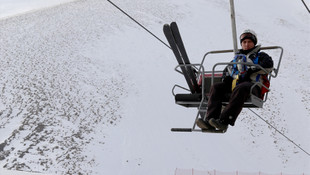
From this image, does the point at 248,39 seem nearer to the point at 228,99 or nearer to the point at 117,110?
the point at 228,99

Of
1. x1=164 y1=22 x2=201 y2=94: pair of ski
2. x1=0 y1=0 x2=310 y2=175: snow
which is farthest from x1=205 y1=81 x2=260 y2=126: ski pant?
x1=0 y1=0 x2=310 y2=175: snow

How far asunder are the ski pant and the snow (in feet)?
11.9

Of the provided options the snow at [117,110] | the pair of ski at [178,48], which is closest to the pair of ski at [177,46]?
the pair of ski at [178,48]

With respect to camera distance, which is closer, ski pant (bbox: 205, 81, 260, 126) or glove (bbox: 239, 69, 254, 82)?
ski pant (bbox: 205, 81, 260, 126)

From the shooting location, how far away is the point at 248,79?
17.1ft

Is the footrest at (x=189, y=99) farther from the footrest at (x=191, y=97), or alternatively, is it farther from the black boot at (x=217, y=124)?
Result: the black boot at (x=217, y=124)

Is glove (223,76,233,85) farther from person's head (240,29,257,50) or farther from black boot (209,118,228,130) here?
black boot (209,118,228,130)

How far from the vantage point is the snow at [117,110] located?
1791cm

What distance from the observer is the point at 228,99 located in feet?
17.2

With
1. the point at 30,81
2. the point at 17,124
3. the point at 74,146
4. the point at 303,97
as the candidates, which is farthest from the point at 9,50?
the point at 303,97

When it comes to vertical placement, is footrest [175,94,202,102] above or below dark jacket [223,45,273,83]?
below

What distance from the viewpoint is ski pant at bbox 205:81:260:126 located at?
473cm

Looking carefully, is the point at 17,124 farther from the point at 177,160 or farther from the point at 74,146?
the point at 177,160

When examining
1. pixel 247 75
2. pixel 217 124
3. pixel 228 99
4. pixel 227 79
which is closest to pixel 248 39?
pixel 247 75
